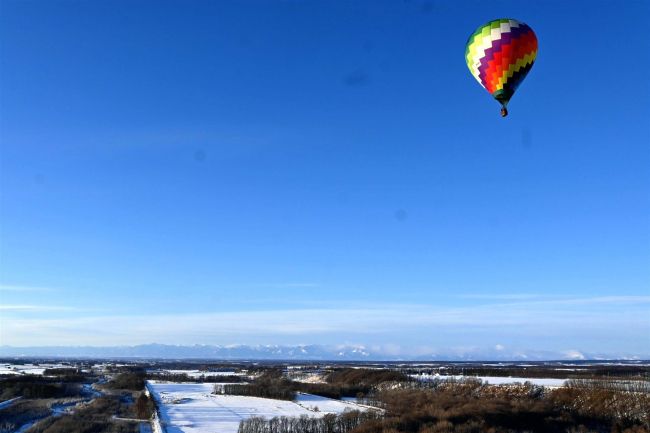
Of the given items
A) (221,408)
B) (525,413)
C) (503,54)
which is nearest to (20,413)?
(221,408)

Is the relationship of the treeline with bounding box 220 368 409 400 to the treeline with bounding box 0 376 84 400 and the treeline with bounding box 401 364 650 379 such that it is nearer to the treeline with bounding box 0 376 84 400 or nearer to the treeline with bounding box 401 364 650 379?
the treeline with bounding box 401 364 650 379

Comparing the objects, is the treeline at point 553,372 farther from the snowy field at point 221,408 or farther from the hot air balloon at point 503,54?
the hot air balloon at point 503,54

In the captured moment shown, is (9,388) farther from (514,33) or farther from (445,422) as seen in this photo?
(514,33)

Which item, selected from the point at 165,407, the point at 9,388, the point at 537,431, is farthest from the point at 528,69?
the point at 9,388

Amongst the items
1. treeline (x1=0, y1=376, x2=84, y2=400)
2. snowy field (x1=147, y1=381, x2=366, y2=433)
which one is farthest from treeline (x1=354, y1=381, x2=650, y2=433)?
treeline (x1=0, y1=376, x2=84, y2=400)

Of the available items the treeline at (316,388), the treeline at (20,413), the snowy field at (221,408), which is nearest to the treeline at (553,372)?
the treeline at (316,388)

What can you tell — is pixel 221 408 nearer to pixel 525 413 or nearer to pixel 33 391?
pixel 525 413
